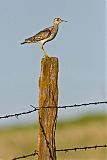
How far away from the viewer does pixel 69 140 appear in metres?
31.7

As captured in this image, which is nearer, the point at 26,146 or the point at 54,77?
the point at 54,77

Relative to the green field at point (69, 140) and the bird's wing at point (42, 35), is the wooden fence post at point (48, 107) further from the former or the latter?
the green field at point (69, 140)

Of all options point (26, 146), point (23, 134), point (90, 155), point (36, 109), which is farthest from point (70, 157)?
point (36, 109)

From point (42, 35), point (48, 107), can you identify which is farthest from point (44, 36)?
point (48, 107)

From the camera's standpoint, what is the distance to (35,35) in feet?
43.2

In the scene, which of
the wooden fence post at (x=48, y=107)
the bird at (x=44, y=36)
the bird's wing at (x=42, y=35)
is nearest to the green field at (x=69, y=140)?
the bird at (x=44, y=36)

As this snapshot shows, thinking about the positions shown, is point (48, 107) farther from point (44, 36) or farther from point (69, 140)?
point (69, 140)

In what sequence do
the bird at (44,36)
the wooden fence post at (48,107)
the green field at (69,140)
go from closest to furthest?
the wooden fence post at (48,107)
the bird at (44,36)
the green field at (69,140)

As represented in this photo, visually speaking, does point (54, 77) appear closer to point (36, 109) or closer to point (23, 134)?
point (36, 109)

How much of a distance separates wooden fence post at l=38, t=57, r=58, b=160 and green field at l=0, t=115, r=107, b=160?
45.0 ft

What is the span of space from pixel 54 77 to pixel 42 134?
27.5 inches

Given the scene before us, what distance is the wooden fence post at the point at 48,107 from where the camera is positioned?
9836 millimetres

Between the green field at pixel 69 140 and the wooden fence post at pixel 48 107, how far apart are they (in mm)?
13707

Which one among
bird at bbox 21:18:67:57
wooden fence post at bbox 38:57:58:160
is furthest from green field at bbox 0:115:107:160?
wooden fence post at bbox 38:57:58:160
